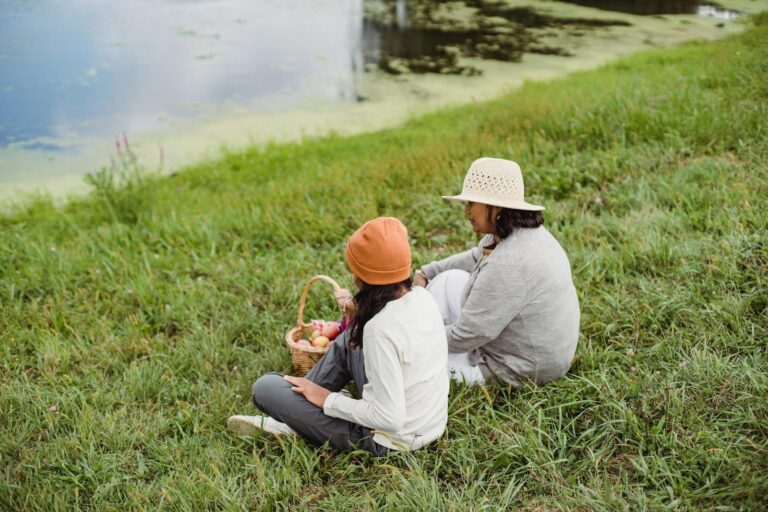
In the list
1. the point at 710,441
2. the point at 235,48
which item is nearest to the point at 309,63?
the point at 235,48

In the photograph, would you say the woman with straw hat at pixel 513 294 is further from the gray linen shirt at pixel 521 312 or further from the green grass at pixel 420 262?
the green grass at pixel 420 262

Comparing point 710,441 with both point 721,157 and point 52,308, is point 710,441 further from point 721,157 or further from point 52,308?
point 52,308

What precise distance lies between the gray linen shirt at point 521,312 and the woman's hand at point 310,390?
54cm

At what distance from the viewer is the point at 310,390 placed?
7.36 ft

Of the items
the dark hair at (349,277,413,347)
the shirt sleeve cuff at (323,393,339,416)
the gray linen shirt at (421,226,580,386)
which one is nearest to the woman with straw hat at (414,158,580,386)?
the gray linen shirt at (421,226,580,386)

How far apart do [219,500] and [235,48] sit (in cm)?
789

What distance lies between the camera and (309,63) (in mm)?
8352

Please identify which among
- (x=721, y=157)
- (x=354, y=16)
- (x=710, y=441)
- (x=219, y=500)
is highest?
(x=354, y=16)

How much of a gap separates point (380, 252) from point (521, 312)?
2.19 feet

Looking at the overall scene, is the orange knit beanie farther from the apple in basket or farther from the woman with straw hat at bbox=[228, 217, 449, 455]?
the apple in basket

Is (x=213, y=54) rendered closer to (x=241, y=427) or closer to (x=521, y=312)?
(x=241, y=427)

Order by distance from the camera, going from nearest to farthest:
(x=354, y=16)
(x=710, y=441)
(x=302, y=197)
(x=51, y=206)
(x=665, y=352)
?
(x=710, y=441), (x=665, y=352), (x=302, y=197), (x=51, y=206), (x=354, y=16)

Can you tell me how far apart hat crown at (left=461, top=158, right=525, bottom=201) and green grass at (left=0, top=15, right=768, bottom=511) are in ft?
2.62

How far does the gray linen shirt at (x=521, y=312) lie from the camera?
2.25 meters
